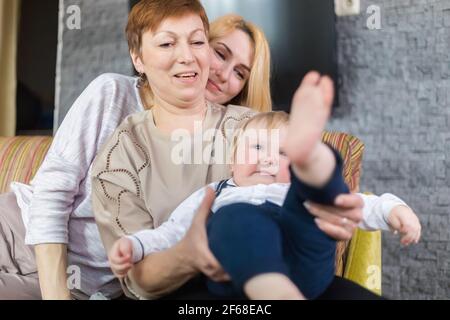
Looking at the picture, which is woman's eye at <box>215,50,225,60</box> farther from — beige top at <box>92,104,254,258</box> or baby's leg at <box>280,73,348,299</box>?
baby's leg at <box>280,73,348,299</box>

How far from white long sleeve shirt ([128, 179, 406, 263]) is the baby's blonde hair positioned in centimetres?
6

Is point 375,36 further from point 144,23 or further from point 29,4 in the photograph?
point 29,4

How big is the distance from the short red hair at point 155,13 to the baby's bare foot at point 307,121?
1.04 ft

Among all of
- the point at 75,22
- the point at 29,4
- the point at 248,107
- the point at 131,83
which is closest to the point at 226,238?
the point at 248,107

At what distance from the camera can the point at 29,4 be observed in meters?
1.23

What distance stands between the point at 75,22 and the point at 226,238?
0.69m

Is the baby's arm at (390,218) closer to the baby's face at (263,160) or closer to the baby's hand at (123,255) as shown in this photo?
the baby's face at (263,160)

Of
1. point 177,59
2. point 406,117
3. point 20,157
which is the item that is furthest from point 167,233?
point 20,157

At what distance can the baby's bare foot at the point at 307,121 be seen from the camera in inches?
22.1

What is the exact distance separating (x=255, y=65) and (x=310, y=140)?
0.39m

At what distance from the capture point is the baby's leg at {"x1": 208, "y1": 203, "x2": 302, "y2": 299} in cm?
60

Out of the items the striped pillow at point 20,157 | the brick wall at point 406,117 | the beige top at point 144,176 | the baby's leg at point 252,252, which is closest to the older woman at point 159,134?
the beige top at point 144,176

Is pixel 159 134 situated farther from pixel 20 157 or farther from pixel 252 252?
pixel 20 157

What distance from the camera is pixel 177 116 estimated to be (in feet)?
2.84
